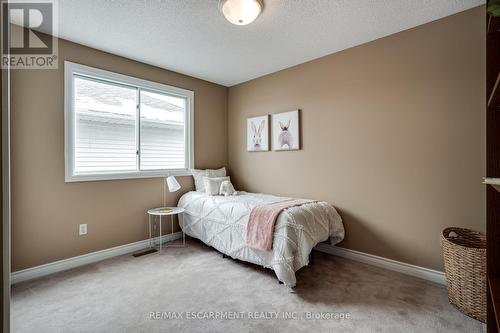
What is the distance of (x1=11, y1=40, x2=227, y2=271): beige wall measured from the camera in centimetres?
238

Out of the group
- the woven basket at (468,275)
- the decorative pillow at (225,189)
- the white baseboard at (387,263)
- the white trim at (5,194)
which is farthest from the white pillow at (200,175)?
the woven basket at (468,275)

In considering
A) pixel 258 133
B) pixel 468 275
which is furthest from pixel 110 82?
pixel 468 275

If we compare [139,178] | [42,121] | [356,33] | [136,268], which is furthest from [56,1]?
[356,33]

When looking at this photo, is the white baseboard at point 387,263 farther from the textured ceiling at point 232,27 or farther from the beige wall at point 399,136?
the textured ceiling at point 232,27

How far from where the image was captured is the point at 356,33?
100 inches

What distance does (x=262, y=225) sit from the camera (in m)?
2.42

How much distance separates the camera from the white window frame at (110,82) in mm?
2668

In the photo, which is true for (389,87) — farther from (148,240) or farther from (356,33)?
(148,240)

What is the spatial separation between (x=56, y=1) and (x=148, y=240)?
2753 millimetres

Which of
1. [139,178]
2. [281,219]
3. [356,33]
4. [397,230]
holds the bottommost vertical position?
[397,230]

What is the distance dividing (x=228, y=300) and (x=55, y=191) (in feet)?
7.13

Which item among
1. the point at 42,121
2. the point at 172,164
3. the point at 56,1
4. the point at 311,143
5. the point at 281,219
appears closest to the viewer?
the point at 56,1

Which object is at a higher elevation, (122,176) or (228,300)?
(122,176)

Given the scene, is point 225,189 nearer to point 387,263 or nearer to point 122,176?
point 122,176
